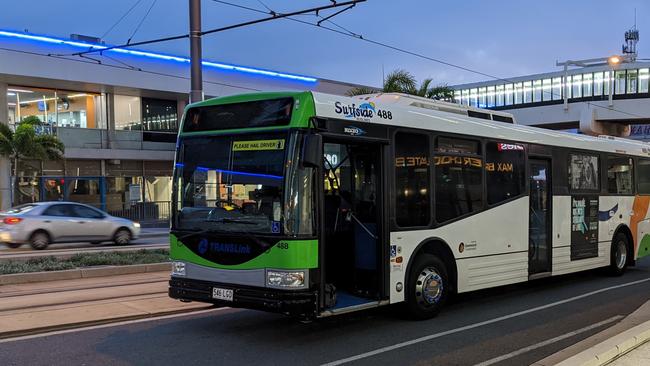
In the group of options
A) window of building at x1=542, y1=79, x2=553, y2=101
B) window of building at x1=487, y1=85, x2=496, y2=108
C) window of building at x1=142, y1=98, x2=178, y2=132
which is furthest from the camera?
window of building at x1=487, y1=85, x2=496, y2=108

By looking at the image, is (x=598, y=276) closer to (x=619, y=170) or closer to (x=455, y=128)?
(x=619, y=170)

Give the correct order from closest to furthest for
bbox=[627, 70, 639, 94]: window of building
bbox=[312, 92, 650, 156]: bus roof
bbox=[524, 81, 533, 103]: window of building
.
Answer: bbox=[312, 92, 650, 156]: bus roof, bbox=[627, 70, 639, 94]: window of building, bbox=[524, 81, 533, 103]: window of building

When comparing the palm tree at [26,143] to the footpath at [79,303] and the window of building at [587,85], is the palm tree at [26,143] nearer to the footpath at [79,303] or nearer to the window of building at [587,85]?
the footpath at [79,303]

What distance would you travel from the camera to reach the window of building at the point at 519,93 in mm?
61031

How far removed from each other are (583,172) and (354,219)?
6291 millimetres

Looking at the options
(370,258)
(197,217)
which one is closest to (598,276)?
(370,258)

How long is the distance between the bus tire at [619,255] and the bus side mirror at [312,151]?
29.9 feet

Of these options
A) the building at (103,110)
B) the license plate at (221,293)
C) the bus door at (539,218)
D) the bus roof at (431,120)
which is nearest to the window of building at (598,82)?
the building at (103,110)

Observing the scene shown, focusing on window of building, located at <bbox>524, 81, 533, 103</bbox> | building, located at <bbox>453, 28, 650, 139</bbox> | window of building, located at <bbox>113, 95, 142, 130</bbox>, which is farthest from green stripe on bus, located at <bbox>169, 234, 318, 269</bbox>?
window of building, located at <bbox>524, 81, 533, 103</bbox>

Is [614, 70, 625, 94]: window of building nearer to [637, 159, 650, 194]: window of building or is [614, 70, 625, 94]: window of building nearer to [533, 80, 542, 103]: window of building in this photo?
[533, 80, 542, 103]: window of building

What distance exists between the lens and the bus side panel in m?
7.82

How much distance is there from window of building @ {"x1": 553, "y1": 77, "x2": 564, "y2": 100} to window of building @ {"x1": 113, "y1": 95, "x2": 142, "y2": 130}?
42002 mm

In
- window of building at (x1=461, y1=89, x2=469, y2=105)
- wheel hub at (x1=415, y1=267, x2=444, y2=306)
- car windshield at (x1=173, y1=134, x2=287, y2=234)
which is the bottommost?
wheel hub at (x1=415, y1=267, x2=444, y2=306)

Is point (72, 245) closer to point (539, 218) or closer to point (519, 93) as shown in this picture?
point (539, 218)
